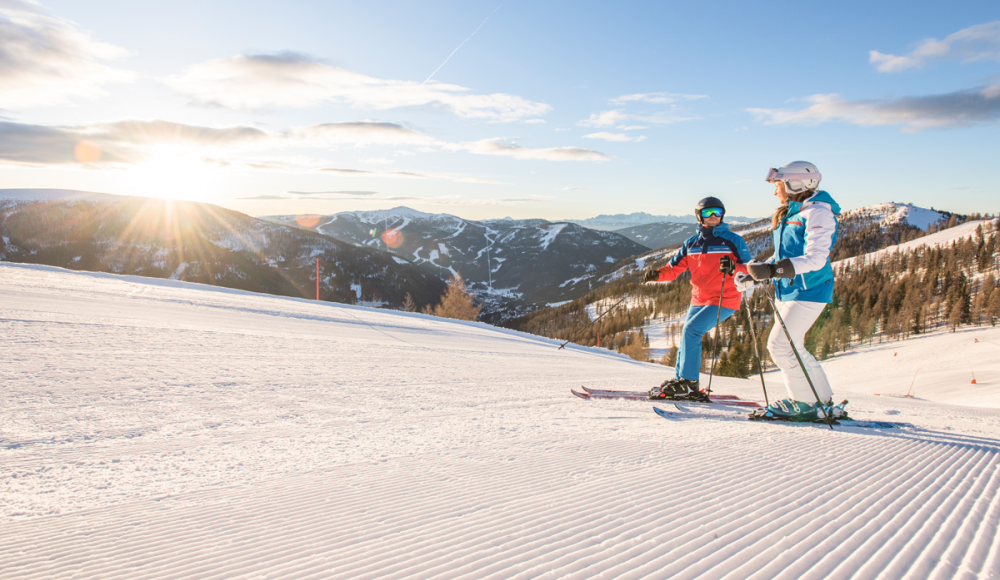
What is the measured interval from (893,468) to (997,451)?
1.36 m

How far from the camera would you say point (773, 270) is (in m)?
4.21

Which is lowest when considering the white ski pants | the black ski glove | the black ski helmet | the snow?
the white ski pants

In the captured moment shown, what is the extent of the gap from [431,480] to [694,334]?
4.16 metres

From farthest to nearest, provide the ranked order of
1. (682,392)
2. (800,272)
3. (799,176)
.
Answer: (682,392) → (799,176) → (800,272)

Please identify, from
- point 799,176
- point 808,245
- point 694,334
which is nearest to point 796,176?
point 799,176

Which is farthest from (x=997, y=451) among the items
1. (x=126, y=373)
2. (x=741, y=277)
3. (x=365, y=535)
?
(x=126, y=373)

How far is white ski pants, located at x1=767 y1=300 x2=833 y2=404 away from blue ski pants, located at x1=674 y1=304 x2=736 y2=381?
1.02 meters

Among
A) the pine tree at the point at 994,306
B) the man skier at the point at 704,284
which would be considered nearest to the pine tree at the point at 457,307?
the man skier at the point at 704,284

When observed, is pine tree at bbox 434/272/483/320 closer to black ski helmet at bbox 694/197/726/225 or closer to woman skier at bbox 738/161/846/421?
black ski helmet at bbox 694/197/726/225

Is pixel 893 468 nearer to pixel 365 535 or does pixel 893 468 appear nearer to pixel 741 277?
pixel 741 277

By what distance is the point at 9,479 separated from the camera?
281 cm

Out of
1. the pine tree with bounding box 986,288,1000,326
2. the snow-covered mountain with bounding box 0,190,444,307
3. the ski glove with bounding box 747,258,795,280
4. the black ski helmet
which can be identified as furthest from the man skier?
the snow-covered mountain with bounding box 0,190,444,307

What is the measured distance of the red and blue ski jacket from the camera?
566 cm

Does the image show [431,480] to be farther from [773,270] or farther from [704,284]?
[704,284]
